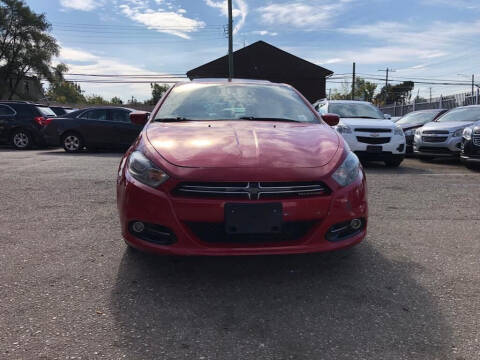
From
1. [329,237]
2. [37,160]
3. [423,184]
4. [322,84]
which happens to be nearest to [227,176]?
[329,237]

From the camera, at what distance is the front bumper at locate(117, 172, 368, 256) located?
241 cm

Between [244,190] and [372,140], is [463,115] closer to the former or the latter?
[372,140]

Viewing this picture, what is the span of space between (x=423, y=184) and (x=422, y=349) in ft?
15.9

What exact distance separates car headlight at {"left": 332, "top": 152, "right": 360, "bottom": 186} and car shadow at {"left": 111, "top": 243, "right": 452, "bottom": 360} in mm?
652

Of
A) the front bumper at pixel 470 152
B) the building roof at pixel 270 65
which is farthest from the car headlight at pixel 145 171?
the building roof at pixel 270 65

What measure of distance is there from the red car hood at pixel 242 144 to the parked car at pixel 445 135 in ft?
23.5

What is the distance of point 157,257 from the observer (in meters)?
3.05

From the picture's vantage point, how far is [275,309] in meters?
2.31

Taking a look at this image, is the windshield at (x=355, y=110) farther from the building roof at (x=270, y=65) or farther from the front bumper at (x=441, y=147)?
the building roof at (x=270, y=65)

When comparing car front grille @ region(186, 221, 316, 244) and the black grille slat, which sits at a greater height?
the black grille slat

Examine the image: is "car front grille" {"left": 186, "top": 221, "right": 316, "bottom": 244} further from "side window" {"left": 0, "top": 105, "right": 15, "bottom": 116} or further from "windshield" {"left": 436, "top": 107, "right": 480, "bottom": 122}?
"side window" {"left": 0, "top": 105, "right": 15, "bottom": 116}

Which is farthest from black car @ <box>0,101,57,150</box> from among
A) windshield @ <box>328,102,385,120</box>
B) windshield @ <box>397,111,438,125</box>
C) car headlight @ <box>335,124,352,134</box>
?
windshield @ <box>397,111,438,125</box>

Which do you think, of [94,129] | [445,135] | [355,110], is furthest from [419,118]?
[94,129]

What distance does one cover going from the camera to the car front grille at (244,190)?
2.41 meters
